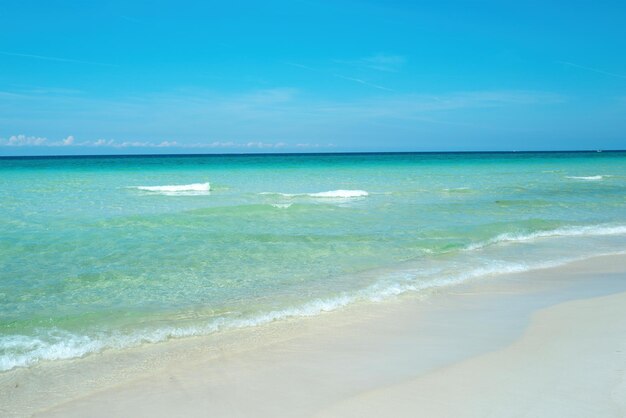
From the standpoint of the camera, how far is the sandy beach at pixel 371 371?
3.98 meters

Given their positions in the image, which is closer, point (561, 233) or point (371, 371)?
point (371, 371)

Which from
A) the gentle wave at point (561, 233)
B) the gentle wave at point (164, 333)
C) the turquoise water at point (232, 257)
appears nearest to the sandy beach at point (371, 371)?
the gentle wave at point (164, 333)

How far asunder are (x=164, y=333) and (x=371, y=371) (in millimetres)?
2601

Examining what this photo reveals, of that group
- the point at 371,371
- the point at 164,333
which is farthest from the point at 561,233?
the point at 164,333

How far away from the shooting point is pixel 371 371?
4695mm

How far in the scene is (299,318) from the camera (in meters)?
6.45

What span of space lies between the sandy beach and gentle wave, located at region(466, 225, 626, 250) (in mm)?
5242

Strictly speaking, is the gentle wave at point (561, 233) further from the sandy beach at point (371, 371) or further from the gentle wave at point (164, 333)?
the sandy beach at point (371, 371)

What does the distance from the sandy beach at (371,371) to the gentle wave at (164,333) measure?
8.2 inches

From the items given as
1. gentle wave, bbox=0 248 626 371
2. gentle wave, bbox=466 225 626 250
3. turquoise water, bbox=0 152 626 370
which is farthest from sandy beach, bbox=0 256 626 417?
gentle wave, bbox=466 225 626 250

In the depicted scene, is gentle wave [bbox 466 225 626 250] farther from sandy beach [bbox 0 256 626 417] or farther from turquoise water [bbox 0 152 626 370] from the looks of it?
sandy beach [bbox 0 256 626 417]

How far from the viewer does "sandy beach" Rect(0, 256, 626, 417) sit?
3.98m

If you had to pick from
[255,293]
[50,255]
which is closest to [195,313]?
[255,293]

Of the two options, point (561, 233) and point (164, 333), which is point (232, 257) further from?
point (561, 233)
